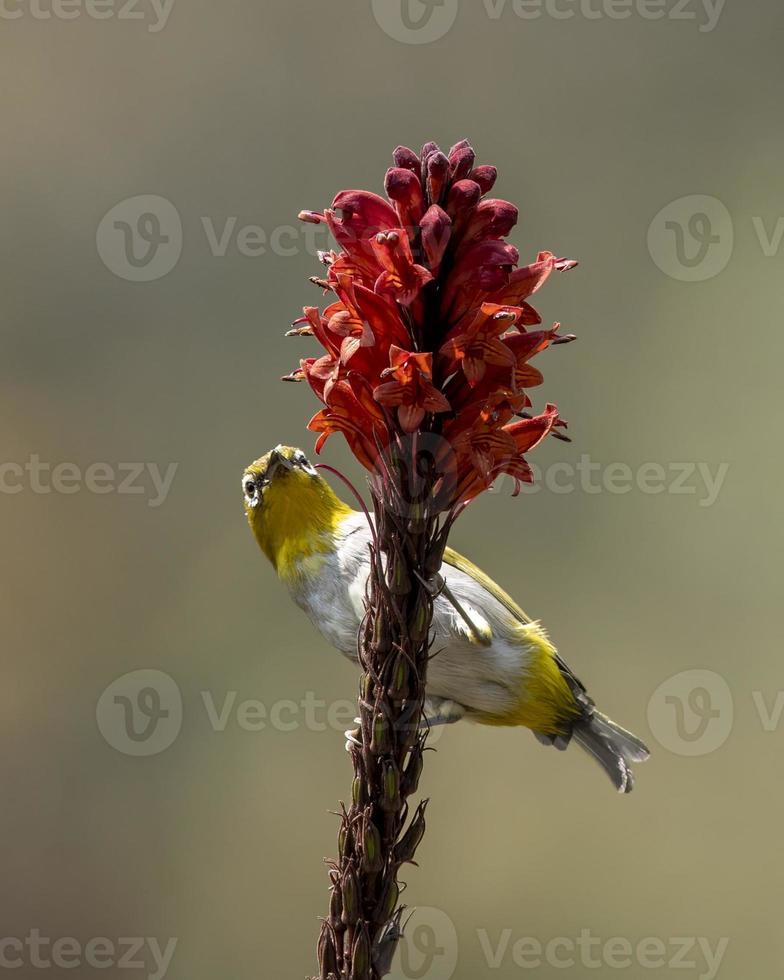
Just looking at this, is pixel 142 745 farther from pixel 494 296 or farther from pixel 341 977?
pixel 494 296

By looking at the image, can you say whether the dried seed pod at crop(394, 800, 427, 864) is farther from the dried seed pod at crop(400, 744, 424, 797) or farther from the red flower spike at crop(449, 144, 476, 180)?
the red flower spike at crop(449, 144, 476, 180)

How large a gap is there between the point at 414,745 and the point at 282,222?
307 cm

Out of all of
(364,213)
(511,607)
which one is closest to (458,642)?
(511,607)

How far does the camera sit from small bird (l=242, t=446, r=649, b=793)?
209 centimetres

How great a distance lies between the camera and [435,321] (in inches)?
45.9

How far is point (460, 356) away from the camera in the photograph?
3.65 feet

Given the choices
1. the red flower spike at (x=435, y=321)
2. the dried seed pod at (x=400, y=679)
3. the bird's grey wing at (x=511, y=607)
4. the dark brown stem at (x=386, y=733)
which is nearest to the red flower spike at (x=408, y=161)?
the red flower spike at (x=435, y=321)

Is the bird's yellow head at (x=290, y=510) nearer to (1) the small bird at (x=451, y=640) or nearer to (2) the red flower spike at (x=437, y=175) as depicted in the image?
(1) the small bird at (x=451, y=640)

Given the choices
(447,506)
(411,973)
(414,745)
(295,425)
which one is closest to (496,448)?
(447,506)

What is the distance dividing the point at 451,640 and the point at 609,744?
528 millimetres

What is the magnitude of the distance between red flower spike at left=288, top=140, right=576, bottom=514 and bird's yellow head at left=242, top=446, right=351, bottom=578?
35.4 inches

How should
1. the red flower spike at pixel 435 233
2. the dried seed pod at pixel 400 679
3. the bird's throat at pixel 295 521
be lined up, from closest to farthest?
1. the red flower spike at pixel 435 233
2. the dried seed pod at pixel 400 679
3. the bird's throat at pixel 295 521

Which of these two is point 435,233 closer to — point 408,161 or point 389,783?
point 408,161

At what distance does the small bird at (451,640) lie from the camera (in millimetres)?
2086
